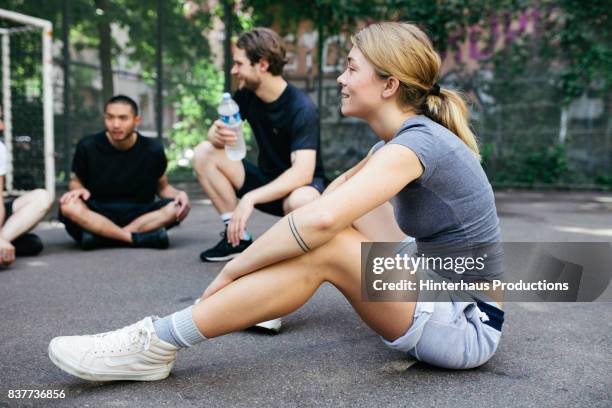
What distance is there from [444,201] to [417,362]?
67 cm

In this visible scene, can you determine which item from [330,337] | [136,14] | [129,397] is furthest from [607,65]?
[129,397]

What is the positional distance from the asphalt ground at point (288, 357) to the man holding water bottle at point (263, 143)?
1.91 feet

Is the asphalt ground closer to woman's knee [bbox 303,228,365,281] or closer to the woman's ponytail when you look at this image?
woman's knee [bbox 303,228,365,281]

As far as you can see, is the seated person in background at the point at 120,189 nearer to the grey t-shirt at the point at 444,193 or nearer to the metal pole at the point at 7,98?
the metal pole at the point at 7,98

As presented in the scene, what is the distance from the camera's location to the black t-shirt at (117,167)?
15.9ft

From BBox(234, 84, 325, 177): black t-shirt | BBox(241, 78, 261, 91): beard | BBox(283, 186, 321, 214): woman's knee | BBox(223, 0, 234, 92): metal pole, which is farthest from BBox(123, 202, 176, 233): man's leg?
BBox(223, 0, 234, 92): metal pole

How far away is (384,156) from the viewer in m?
1.84

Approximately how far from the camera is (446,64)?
448 inches

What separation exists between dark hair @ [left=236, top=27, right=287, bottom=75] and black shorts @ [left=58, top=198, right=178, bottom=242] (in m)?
1.63

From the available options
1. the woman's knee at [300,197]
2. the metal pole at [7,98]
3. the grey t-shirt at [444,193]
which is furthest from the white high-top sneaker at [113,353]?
the metal pole at [7,98]

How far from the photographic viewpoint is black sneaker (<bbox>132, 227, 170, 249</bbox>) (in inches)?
189

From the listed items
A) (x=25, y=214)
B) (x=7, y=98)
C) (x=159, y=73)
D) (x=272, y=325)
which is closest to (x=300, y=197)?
(x=272, y=325)

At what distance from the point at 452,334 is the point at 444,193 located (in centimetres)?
47

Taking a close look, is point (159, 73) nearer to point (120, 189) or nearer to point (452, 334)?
point (120, 189)
